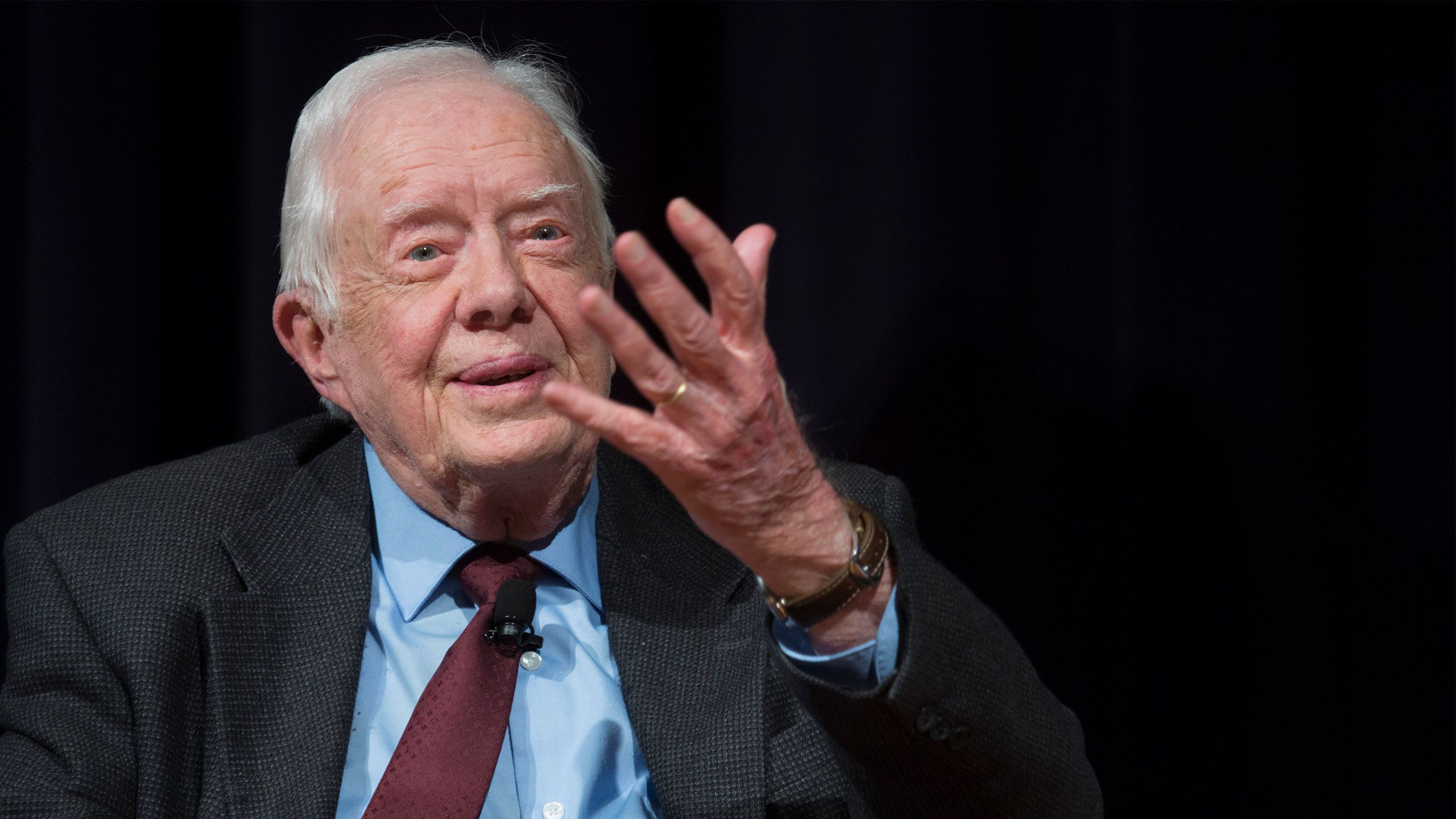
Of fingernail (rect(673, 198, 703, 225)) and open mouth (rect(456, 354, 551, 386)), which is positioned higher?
fingernail (rect(673, 198, 703, 225))

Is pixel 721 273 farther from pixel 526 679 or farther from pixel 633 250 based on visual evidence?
pixel 526 679

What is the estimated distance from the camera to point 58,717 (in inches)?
61.2

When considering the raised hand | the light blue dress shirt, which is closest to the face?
the light blue dress shirt

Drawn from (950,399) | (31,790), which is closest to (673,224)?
(31,790)

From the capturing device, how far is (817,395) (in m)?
2.24

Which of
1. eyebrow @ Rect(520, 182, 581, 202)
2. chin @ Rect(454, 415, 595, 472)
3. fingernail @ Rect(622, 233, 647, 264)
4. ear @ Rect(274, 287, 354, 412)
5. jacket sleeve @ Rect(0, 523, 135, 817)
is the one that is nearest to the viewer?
fingernail @ Rect(622, 233, 647, 264)

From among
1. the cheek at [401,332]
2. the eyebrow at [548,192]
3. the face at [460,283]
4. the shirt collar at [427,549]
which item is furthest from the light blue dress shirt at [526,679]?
the eyebrow at [548,192]

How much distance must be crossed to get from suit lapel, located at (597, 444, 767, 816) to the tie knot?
108 mm

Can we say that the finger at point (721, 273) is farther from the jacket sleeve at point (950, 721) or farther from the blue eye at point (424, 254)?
the blue eye at point (424, 254)

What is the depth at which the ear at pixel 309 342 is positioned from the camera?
1.86m

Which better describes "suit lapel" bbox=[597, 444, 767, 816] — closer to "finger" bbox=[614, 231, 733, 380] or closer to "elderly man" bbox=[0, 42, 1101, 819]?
"elderly man" bbox=[0, 42, 1101, 819]

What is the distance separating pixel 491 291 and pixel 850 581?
616mm

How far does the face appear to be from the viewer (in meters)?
1.64

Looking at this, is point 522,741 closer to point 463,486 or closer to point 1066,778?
point 463,486
